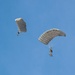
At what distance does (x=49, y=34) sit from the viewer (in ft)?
201

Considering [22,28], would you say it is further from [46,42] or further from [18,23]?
[46,42]

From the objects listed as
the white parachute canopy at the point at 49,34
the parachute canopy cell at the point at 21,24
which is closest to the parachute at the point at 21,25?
the parachute canopy cell at the point at 21,24

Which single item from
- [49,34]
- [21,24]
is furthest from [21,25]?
[49,34]

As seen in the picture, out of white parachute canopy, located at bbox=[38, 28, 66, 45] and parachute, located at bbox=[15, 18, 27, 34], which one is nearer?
white parachute canopy, located at bbox=[38, 28, 66, 45]

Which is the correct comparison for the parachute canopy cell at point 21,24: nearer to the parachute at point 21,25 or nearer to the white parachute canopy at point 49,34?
the parachute at point 21,25

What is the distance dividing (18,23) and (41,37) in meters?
7.11

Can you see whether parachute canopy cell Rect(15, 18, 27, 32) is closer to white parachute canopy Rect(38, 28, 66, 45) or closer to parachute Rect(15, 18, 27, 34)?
parachute Rect(15, 18, 27, 34)

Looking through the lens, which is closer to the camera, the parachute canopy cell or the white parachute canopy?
the white parachute canopy

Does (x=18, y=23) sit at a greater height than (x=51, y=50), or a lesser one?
greater

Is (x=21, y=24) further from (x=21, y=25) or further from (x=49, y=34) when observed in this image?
(x=49, y=34)

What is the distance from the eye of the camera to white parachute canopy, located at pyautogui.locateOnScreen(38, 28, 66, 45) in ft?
197

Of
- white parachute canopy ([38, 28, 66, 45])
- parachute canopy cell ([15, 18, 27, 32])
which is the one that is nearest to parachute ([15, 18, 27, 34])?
parachute canopy cell ([15, 18, 27, 32])

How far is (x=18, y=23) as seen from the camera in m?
66.3

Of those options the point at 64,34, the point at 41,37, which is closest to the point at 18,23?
the point at 41,37
